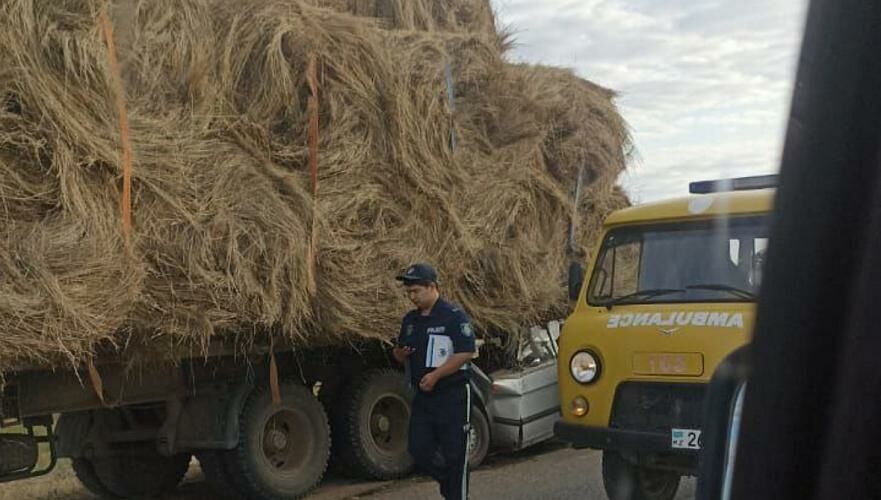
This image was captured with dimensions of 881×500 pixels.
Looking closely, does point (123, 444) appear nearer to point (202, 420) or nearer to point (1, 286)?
point (202, 420)

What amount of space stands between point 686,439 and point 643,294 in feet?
3.59

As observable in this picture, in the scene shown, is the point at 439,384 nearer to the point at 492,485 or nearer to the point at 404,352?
the point at 404,352

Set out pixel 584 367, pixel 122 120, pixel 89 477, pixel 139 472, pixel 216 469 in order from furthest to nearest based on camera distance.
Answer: pixel 139 472 → pixel 89 477 → pixel 216 469 → pixel 584 367 → pixel 122 120

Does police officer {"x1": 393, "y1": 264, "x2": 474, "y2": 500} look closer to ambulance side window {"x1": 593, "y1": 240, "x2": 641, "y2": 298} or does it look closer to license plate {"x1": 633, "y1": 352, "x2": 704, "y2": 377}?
license plate {"x1": 633, "y1": 352, "x2": 704, "y2": 377}

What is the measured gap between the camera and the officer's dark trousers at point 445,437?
6.44 metres

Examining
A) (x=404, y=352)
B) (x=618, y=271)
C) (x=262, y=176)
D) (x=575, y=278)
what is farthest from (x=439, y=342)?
(x=262, y=176)

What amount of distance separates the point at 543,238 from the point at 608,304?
2519 millimetres

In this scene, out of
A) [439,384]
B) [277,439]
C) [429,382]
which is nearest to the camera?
[429,382]

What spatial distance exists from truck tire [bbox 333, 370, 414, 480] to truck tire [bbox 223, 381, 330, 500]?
31cm

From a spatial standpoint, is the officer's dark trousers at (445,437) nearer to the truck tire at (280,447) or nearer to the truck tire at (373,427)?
the truck tire at (280,447)

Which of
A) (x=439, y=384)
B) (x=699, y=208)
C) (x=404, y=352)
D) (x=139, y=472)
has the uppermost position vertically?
(x=699, y=208)

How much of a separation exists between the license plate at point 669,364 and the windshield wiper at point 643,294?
0.50 metres

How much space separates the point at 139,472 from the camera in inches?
340

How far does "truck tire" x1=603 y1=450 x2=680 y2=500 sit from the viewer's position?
6.84 metres
